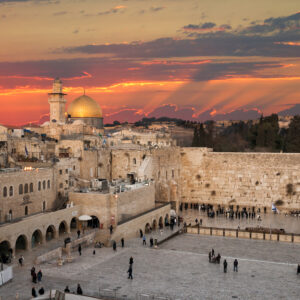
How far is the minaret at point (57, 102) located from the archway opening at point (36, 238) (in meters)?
19.2

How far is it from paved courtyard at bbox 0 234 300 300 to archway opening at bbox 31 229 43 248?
2431 mm

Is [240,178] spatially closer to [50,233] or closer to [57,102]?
[57,102]

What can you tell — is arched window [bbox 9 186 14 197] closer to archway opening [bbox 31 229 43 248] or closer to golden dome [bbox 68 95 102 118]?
archway opening [bbox 31 229 43 248]

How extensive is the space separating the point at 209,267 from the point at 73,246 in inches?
261

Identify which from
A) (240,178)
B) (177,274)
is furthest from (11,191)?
(240,178)

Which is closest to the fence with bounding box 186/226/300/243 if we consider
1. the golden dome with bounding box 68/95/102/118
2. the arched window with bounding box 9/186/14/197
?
the arched window with bounding box 9/186/14/197

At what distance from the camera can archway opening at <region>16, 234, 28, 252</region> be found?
21.1 metres

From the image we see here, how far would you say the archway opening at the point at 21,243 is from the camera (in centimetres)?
2108

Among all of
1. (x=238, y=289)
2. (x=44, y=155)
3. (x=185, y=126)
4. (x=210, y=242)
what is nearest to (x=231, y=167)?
(x=210, y=242)

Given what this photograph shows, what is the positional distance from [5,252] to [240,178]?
2188 cm

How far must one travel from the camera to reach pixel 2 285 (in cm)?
1653

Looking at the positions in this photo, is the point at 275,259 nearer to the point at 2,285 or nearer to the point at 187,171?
the point at 2,285

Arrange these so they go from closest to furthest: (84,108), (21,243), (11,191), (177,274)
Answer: (177,274)
(21,243)
(11,191)
(84,108)

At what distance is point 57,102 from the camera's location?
40094 mm
